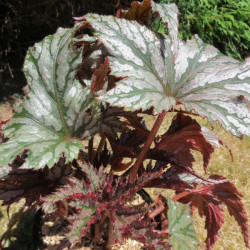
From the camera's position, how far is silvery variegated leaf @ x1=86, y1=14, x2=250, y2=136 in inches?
29.4

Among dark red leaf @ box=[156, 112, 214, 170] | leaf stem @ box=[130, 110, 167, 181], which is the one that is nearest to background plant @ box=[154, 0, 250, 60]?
dark red leaf @ box=[156, 112, 214, 170]

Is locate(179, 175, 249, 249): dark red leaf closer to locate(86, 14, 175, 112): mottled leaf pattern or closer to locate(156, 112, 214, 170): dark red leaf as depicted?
locate(156, 112, 214, 170): dark red leaf

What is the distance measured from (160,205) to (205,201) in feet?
0.51

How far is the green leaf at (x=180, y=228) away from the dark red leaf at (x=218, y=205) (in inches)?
5.2

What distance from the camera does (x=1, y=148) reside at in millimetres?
776

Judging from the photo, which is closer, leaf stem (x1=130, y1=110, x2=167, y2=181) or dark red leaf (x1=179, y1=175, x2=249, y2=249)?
leaf stem (x1=130, y1=110, x2=167, y2=181)

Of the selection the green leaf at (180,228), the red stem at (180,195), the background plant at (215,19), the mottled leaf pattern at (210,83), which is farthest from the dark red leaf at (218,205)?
the background plant at (215,19)

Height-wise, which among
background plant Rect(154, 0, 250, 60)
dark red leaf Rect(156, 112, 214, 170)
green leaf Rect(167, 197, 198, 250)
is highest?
dark red leaf Rect(156, 112, 214, 170)

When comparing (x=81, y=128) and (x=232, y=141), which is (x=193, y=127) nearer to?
(x=81, y=128)

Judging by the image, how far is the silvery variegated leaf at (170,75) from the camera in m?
0.75

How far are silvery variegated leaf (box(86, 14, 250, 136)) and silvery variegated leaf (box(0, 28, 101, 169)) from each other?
11 cm

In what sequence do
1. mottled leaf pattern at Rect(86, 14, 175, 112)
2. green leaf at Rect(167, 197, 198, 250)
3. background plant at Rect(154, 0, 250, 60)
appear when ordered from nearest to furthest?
mottled leaf pattern at Rect(86, 14, 175, 112)
green leaf at Rect(167, 197, 198, 250)
background plant at Rect(154, 0, 250, 60)

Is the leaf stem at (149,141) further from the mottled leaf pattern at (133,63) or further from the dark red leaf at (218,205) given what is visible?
the dark red leaf at (218,205)

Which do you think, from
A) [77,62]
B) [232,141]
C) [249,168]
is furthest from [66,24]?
[77,62]
